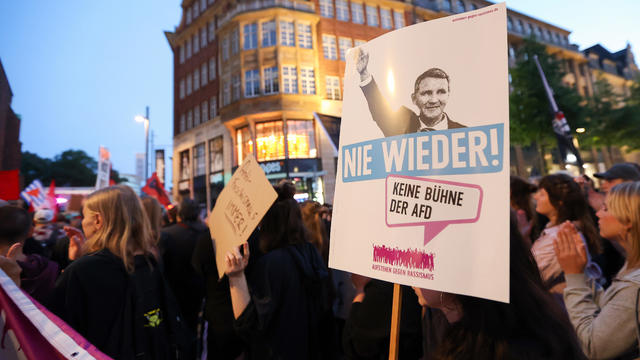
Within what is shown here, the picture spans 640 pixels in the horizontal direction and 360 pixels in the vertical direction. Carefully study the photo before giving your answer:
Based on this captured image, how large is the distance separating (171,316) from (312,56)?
2162 cm

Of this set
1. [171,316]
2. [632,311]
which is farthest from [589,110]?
[171,316]

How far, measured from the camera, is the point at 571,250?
6.16ft

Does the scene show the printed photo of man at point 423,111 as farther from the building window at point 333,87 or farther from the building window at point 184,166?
the building window at point 184,166

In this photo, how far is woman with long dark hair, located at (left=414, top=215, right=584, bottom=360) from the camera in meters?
1.18

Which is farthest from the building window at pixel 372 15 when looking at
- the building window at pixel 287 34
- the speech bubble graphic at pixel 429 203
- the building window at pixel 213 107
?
the speech bubble graphic at pixel 429 203

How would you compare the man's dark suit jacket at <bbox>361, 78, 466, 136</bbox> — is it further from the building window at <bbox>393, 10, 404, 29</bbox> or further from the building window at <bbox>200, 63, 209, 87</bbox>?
the building window at <bbox>200, 63, 209, 87</bbox>

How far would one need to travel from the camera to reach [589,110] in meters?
17.2

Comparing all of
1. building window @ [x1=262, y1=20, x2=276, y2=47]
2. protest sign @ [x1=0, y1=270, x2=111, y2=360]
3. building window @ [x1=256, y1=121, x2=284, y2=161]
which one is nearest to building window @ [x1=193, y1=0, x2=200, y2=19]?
building window @ [x1=262, y1=20, x2=276, y2=47]

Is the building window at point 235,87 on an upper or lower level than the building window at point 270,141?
upper

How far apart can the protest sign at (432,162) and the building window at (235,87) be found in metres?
22.1

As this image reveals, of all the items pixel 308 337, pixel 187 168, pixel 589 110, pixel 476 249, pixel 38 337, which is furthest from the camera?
pixel 187 168

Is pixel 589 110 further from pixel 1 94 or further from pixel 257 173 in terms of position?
pixel 1 94

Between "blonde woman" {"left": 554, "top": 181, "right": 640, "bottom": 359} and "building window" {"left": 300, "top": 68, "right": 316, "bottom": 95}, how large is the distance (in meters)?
20.6

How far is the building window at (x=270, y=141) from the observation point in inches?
858
